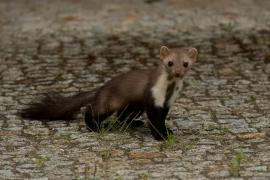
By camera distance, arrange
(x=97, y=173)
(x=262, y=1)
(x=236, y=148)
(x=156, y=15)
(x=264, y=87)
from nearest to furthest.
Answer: (x=97, y=173)
(x=236, y=148)
(x=264, y=87)
(x=156, y=15)
(x=262, y=1)

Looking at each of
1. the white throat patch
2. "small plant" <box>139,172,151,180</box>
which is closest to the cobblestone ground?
"small plant" <box>139,172,151,180</box>

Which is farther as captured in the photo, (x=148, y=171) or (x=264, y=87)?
(x=264, y=87)

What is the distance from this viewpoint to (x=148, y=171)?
701 cm

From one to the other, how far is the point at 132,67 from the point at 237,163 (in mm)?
4009

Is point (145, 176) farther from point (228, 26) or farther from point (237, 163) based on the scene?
point (228, 26)

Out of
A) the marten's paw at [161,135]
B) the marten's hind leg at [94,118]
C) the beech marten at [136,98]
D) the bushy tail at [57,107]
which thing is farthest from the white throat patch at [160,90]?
the bushy tail at [57,107]

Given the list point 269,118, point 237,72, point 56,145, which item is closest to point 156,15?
point 237,72

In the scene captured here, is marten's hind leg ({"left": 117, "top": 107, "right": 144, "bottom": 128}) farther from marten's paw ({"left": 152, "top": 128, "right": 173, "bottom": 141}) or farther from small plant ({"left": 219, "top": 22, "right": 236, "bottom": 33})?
small plant ({"left": 219, "top": 22, "right": 236, "bottom": 33})

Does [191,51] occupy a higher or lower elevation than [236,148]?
higher

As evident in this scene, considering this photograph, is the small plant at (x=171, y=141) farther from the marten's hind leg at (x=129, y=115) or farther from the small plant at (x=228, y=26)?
the small plant at (x=228, y=26)

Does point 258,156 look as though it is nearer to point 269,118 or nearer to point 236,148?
point 236,148

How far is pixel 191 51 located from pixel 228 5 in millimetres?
6826

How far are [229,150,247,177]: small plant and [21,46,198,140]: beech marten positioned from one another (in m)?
0.85

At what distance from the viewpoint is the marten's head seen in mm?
7809
